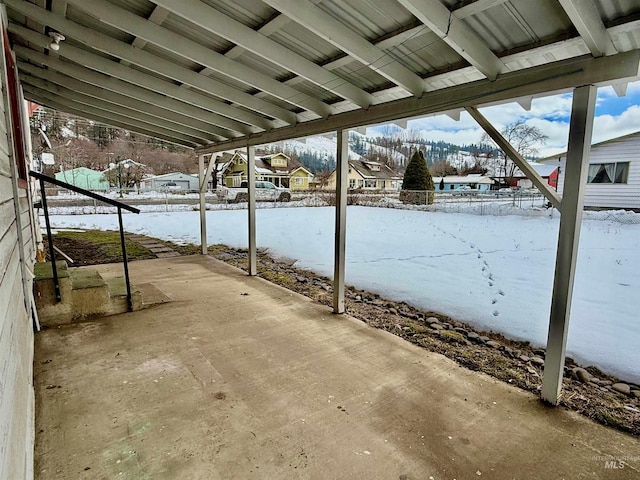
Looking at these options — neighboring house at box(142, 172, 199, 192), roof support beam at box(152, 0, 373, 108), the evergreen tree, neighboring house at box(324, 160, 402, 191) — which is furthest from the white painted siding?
neighboring house at box(142, 172, 199, 192)

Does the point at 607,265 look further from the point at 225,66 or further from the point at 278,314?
the point at 225,66

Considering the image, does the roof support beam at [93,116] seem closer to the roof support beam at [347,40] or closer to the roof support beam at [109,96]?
the roof support beam at [109,96]

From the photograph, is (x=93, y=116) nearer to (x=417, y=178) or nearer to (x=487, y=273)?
(x=487, y=273)

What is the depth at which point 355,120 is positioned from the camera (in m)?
3.29

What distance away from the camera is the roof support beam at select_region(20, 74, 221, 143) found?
4.27m

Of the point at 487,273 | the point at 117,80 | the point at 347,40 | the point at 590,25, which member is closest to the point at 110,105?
the point at 117,80

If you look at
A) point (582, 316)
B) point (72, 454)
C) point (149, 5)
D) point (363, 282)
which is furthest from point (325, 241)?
point (72, 454)

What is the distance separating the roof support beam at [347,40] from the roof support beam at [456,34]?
0.52 metres

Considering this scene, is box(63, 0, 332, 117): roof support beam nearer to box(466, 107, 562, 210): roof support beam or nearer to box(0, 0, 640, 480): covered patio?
box(0, 0, 640, 480): covered patio

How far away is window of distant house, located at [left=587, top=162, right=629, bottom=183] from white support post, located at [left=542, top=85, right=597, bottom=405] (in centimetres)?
1236

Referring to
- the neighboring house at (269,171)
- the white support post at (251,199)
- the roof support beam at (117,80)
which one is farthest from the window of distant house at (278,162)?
the roof support beam at (117,80)

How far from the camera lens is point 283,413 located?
2098 millimetres

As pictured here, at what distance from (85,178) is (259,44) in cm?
3236

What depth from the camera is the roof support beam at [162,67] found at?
8.61ft
